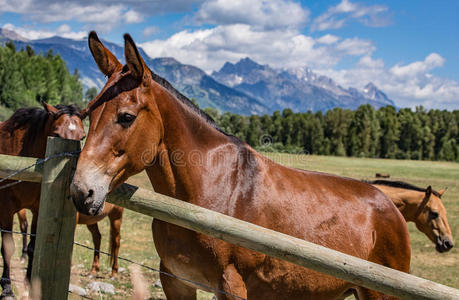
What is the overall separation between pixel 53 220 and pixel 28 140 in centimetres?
342

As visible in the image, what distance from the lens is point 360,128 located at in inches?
2547

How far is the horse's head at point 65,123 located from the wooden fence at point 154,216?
264 cm

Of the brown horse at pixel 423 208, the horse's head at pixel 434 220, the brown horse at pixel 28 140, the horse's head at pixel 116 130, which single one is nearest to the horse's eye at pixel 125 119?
the horse's head at pixel 116 130

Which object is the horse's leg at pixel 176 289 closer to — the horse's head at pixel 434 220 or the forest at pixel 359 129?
the horse's head at pixel 434 220

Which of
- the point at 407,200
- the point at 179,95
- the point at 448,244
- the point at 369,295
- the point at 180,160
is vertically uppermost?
the point at 179,95

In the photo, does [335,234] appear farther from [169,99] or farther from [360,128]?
[360,128]

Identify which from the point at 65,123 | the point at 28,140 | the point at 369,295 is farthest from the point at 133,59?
the point at 28,140

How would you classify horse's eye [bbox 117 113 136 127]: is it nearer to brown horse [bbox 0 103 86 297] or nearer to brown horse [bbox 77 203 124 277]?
brown horse [bbox 0 103 86 297]

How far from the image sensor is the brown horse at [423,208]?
22.9ft

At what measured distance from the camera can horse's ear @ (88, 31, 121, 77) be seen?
248 cm

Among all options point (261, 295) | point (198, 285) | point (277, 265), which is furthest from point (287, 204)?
point (198, 285)

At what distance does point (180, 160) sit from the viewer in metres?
2.73

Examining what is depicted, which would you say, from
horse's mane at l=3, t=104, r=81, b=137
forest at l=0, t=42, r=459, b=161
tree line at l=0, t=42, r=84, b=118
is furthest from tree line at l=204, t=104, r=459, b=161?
horse's mane at l=3, t=104, r=81, b=137

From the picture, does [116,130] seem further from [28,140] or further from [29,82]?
[29,82]
